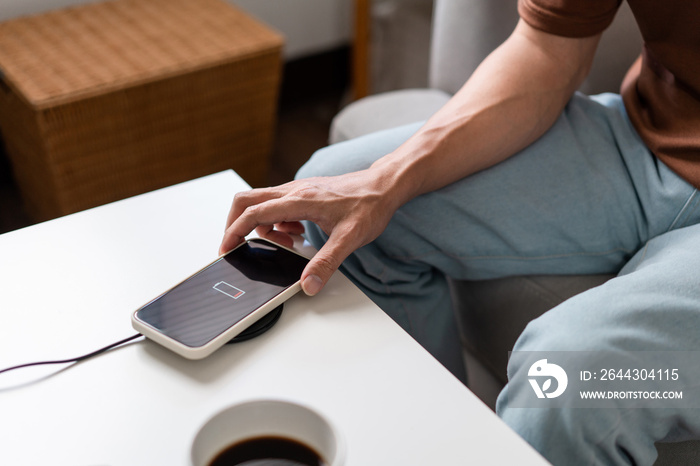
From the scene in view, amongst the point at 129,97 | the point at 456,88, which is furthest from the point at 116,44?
the point at 456,88

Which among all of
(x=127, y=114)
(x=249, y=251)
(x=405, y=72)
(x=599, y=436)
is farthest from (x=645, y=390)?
(x=405, y=72)

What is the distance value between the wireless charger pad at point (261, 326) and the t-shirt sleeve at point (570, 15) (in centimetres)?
53

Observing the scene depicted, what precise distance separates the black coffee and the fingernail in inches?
6.0

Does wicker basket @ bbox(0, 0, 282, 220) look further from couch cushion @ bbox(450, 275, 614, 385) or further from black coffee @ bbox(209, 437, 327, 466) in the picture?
black coffee @ bbox(209, 437, 327, 466)

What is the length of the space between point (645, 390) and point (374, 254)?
349 mm

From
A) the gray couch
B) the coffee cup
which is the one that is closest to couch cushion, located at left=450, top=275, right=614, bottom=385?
the gray couch

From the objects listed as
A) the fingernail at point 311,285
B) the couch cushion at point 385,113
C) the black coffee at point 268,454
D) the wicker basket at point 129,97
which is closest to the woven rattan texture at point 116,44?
the wicker basket at point 129,97

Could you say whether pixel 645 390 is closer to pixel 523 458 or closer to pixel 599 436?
pixel 599 436

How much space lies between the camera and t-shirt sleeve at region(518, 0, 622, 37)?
2.82ft

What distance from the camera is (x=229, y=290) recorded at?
2.11 ft

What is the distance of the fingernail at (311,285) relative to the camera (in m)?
0.64

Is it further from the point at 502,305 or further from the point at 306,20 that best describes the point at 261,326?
the point at 306,20

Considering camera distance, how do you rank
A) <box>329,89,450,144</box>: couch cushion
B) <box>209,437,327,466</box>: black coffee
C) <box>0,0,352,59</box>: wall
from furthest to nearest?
1. <box>0,0,352,59</box>: wall
2. <box>329,89,450,144</box>: couch cushion
3. <box>209,437,327,466</box>: black coffee

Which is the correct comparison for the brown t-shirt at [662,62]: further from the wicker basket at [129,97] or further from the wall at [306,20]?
the wall at [306,20]
